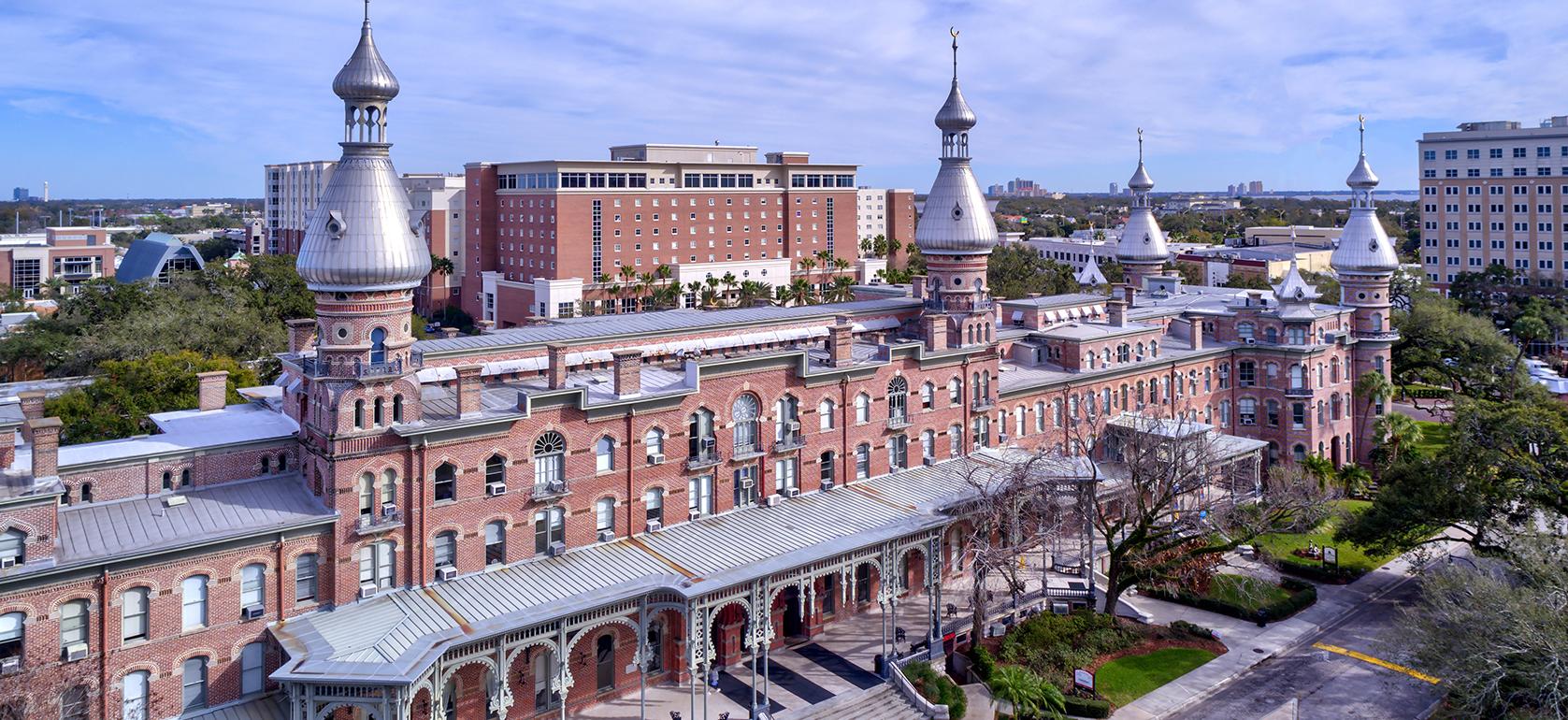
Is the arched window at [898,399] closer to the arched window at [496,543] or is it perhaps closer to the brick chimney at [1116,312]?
the arched window at [496,543]

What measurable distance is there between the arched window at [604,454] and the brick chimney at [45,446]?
53.0 feet

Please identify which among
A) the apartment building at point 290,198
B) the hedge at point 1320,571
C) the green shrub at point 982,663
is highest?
the apartment building at point 290,198

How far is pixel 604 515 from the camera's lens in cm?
3975

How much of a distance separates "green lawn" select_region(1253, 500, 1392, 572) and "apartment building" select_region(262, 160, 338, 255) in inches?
5567

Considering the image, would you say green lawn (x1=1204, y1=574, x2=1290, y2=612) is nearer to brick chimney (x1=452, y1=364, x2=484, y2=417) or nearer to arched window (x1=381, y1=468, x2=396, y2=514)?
brick chimney (x1=452, y1=364, x2=484, y2=417)

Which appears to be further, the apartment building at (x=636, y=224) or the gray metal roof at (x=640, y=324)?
the apartment building at (x=636, y=224)

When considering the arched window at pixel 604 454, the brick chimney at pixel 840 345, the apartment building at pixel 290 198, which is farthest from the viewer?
the apartment building at pixel 290 198

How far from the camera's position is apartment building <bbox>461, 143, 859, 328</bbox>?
12456 cm

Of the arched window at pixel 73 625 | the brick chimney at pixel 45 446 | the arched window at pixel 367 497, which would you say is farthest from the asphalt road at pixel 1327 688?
the brick chimney at pixel 45 446

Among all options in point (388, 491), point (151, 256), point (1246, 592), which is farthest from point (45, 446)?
point (151, 256)

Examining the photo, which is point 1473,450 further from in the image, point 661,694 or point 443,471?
point 443,471

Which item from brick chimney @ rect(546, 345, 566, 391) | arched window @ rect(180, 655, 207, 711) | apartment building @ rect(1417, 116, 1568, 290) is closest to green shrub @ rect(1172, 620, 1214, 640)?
brick chimney @ rect(546, 345, 566, 391)

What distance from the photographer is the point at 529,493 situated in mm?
37438

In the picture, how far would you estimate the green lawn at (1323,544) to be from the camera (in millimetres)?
52156
